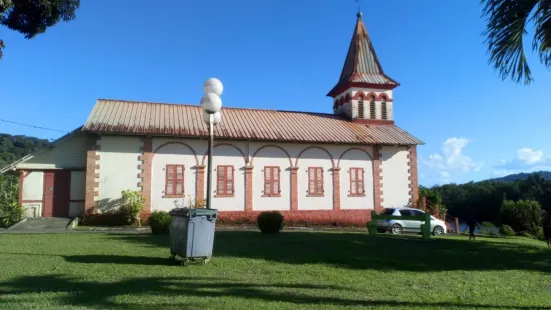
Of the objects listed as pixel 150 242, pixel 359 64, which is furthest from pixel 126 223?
pixel 359 64

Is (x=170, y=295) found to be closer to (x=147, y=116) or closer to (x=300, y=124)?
(x=147, y=116)

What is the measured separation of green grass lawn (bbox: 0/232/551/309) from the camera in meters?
6.50

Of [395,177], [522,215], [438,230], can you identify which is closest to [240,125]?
[395,177]

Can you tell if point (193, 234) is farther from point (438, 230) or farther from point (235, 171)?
point (438, 230)

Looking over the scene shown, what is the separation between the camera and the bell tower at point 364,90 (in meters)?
29.9

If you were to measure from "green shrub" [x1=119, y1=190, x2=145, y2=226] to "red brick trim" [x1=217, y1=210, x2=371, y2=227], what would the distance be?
14.1 ft

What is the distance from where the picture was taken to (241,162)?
24.4 meters

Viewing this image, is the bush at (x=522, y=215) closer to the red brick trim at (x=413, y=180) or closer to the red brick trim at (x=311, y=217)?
the red brick trim at (x=413, y=180)

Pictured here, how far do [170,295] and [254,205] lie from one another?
58.2 feet

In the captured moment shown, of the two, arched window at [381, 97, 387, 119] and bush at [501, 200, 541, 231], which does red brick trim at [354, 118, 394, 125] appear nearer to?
arched window at [381, 97, 387, 119]

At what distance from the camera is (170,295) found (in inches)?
264

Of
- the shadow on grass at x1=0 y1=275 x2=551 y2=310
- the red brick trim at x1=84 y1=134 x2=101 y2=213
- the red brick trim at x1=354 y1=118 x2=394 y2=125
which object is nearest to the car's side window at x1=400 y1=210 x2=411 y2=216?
the red brick trim at x1=354 y1=118 x2=394 y2=125

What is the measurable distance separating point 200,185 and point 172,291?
16.7 metres

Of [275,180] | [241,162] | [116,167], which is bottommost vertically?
[275,180]
